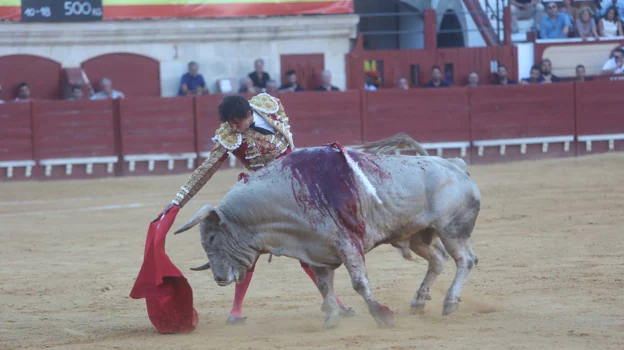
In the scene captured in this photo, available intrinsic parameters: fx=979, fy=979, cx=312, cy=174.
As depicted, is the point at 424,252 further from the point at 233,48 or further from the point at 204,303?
the point at 233,48

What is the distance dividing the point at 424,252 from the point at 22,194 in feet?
22.3

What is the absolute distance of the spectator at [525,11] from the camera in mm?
14438

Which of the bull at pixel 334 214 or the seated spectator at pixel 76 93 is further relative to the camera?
the seated spectator at pixel 76 93

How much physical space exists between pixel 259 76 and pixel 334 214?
8.46 m

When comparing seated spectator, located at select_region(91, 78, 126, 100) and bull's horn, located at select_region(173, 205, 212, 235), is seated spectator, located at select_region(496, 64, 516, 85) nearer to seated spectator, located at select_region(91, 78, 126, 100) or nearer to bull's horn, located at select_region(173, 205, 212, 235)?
seated spectator, located at select_region(91, 78, 126, 100)

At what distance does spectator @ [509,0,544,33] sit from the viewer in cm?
1444

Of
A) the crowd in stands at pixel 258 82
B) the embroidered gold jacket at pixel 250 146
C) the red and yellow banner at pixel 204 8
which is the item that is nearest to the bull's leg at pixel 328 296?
the embroidered gold jacket at pixel 250 146

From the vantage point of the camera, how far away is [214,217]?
13.9 ft

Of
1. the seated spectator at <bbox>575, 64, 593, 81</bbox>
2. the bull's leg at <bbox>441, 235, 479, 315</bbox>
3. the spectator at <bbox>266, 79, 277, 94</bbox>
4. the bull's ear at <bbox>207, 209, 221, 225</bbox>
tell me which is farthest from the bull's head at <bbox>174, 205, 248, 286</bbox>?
the seated spectator at <bbox>575, 64, 593, 81</bbox>

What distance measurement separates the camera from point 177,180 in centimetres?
1135

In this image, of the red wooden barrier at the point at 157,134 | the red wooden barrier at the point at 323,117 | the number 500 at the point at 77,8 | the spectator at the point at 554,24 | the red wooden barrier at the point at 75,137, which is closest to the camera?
Answer: the red wooden barrier at the point at 75,137

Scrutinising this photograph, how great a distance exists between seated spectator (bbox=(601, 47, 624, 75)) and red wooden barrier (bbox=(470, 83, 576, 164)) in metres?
1.12

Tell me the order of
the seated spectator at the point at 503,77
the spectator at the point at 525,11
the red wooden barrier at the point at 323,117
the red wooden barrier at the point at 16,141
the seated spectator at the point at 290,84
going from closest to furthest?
the red wooden barrier at the point at 16,141 → the red wooden barrier at the point at 323,117 → the seated spectator at the point at 290,84 → the seated spectator at the point at 503,77 → the spectator at the point at 525,11

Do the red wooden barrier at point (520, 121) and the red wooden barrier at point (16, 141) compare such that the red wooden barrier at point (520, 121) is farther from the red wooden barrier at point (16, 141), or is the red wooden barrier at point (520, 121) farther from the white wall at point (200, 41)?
the red wooden barrier at point (16, 141)
